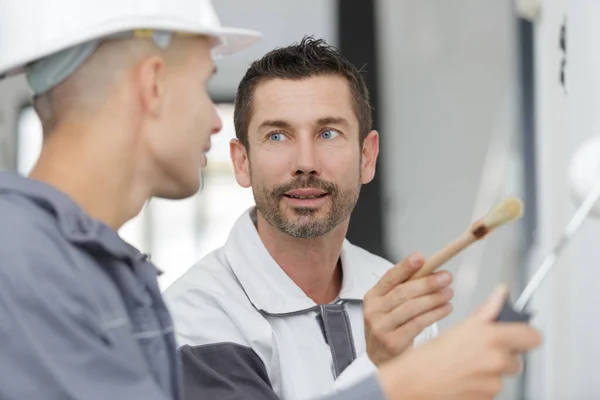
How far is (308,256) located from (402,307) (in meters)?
0.29

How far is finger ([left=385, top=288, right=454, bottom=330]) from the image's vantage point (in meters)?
1.17

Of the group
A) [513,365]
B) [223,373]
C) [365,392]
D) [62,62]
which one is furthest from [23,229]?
[223,373]

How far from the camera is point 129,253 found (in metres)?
0.93

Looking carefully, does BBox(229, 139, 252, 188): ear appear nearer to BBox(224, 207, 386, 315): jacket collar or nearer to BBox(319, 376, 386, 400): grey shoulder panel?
BBox(224, 207, 386, 315): jacket collar

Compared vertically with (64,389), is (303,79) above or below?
above

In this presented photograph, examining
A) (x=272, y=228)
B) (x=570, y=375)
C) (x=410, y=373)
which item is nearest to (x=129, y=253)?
(x=410, y=373)

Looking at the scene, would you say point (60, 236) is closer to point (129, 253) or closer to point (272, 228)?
point (129, 253)

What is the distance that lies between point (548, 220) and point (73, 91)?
961mm

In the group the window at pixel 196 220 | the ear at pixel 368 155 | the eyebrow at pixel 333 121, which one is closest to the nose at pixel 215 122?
the eyebrow at pixel 333 121

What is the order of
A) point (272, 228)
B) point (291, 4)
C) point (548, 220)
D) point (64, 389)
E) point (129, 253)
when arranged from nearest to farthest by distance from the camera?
point (64, 389)
point (129, 253)
point (272, 228)
point (548, 220)
point (291, 4)

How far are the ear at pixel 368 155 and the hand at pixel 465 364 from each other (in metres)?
0.72

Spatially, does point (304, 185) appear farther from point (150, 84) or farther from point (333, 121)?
point (150, 84)

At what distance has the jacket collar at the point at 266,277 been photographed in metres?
1.38

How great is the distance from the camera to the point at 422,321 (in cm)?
119
